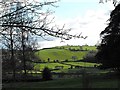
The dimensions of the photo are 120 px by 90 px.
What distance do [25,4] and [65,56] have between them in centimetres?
11021

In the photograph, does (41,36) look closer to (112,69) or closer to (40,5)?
(40,5)

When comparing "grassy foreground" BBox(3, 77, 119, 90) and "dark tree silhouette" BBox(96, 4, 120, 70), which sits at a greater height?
"dark tree silhouette" BBox(96, 4, 120, 70)

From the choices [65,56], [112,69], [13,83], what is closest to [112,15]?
[112,69]

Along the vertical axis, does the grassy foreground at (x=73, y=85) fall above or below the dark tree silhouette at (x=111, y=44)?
below

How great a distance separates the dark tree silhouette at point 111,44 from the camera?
46.1m

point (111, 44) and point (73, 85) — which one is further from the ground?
point (111, 44)

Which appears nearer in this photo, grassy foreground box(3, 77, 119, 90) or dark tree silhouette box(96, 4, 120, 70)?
grassy foreground box(3, 77, 119, 90)

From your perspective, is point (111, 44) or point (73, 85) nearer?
point (73, 85)

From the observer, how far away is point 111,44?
153 feet

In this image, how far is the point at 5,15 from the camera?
5891 millimetres

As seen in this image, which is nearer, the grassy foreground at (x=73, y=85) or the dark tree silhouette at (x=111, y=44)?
the grassy foreground at (x=73, y=85)

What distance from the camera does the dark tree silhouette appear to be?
46.1m

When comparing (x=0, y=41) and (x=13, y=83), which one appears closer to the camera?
(x=0, y=41)

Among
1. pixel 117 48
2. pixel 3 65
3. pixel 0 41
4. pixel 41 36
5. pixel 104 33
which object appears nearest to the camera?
pixel 41 36
